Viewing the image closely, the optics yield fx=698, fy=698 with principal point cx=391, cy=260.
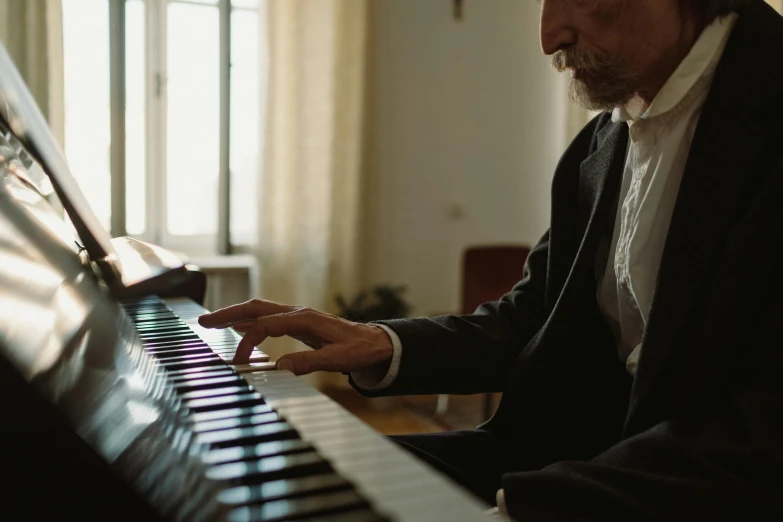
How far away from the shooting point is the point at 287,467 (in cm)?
52

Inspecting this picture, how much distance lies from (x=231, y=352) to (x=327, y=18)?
9.44 ft

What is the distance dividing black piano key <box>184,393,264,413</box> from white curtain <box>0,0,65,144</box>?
2.77m

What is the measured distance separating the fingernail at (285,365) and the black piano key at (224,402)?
17 centimetres

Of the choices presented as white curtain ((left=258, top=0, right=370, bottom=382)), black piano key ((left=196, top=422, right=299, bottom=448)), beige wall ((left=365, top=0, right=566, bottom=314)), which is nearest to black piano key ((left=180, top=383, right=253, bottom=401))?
black piano key ((left=196, top=422, right=299, bottom=448))

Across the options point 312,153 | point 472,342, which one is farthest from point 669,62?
point 312,153

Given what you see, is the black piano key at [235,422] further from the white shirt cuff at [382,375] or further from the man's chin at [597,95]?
the man's chin at [597,95]

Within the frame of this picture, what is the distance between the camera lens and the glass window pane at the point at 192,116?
3436 mm

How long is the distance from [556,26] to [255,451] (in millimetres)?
798

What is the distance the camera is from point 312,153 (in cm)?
354

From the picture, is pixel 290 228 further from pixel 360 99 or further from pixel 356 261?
pixel 360 99

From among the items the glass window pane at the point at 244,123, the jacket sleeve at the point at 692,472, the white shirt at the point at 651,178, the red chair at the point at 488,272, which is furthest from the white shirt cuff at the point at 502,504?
the glass window pane at the point at 244,123

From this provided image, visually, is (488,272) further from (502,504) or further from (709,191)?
(502,504)

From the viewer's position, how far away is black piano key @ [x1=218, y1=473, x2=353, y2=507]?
464 mm

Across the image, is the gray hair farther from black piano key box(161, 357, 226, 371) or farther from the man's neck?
black piano key box(161, 357, 226, 371)
